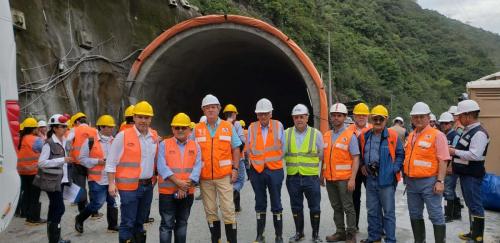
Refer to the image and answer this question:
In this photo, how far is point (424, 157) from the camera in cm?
520

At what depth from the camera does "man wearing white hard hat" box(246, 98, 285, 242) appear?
5855 mm

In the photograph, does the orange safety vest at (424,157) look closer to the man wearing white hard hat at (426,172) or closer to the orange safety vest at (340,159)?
the man wearing white hard hat at (426,172)

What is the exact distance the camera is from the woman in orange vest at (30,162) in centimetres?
702

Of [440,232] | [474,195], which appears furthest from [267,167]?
[474,195]

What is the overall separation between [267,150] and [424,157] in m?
1.91

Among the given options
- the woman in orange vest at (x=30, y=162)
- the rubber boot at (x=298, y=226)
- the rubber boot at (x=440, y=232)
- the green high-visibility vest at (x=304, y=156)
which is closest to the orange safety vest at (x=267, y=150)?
the green high-visibility vest at (x=304, y=156)

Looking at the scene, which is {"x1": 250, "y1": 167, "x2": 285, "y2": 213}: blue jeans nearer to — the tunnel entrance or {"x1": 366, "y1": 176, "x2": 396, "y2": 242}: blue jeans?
{"x1": 366, "y1": 176, "x2": 396, "y2": 242}: blue jeans

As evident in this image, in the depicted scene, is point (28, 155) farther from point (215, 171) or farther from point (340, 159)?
point (340, 159)

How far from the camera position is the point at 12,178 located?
3783 millimetres

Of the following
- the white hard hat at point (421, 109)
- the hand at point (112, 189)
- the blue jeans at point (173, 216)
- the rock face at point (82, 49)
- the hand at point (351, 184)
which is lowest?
the blue jeans at point (173, 216)

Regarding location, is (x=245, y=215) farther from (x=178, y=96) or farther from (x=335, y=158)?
(x=178, y=96)

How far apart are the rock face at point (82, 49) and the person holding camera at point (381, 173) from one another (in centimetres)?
778

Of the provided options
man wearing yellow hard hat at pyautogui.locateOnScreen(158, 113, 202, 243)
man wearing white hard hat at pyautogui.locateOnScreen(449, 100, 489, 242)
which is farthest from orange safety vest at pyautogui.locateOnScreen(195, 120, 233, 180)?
man wearing white hard hat at pyautogui.locateOnScreen(449, 100, 489, 242)

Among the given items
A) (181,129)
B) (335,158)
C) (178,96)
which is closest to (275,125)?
(335,158)
